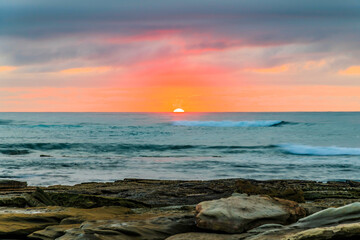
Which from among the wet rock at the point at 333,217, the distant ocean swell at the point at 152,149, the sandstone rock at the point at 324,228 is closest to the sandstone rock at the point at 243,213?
the sandstone rock at the point at 324,228

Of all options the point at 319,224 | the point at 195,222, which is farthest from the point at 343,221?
the point at 195,222

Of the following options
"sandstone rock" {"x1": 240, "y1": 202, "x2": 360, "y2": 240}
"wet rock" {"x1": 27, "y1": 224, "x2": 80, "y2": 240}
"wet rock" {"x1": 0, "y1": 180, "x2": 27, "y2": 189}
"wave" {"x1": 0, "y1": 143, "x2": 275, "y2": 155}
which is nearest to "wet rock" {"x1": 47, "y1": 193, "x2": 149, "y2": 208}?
"wet rock" {"x1": 27, "y1": 224, "x2": 80, "y2": 240}

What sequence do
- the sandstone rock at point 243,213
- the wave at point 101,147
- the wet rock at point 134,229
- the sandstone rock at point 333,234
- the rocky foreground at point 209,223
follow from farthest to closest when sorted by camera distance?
the wave at point 101,147 < the sandstone rock at point 243,213 < the wet rock at point 134,229 < the rocky foreground at point 209,223 < the sandstone rock at point 333,234

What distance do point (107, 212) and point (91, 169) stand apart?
35.2 ft

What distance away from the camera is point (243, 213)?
4305 millimetres

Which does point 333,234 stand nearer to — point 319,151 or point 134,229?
point 134,229

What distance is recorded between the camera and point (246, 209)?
440cm

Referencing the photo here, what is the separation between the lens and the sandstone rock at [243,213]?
164 inches

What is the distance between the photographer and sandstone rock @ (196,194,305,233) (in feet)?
13.7

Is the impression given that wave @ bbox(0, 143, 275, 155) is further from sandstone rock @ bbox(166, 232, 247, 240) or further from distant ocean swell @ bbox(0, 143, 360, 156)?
sandstone rock @ bbox(166, 232, 247, 240)

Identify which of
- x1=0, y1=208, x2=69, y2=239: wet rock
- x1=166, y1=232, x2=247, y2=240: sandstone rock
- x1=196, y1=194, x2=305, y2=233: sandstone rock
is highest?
x1=196, y1=194, x2=305, y2=233: sandstone rock

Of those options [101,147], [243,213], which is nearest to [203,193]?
[243,213]

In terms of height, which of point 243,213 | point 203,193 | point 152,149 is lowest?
point 152,149

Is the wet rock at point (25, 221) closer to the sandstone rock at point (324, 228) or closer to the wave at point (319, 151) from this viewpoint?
the sandstone rock at point (324, 228)
